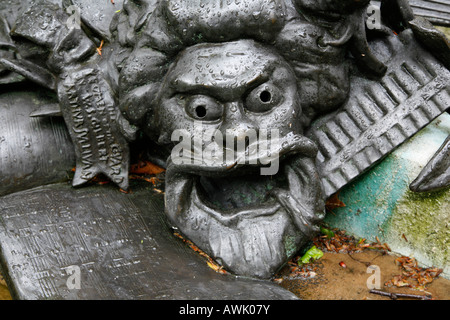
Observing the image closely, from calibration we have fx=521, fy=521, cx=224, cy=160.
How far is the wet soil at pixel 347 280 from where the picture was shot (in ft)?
9.31

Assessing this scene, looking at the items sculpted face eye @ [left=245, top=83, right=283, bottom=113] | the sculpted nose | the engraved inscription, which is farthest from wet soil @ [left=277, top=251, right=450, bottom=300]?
the engraved inscription

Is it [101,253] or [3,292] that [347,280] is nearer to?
[101,253]

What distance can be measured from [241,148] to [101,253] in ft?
3.19

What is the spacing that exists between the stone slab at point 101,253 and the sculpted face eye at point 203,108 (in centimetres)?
74

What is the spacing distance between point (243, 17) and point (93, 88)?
1166 mm

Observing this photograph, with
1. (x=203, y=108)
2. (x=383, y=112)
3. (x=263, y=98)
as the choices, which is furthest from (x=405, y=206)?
(x=203, y=108)

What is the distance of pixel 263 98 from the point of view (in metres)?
2.89

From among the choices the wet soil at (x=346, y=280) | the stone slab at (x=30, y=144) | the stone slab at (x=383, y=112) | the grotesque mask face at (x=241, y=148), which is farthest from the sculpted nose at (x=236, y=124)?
the stone slab at (x=30, y=144)

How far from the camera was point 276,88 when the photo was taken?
2885 mm

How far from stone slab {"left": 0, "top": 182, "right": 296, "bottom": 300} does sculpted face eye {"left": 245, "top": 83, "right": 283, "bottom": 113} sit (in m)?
0.90

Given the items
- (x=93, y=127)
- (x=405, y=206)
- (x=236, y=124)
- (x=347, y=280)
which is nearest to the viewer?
(x=236, y=124)

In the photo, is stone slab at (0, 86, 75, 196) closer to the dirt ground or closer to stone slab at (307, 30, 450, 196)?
the dirt ground

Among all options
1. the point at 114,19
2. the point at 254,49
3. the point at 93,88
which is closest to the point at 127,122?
the point at 93,88

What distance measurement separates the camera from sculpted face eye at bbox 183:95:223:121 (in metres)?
2.86
